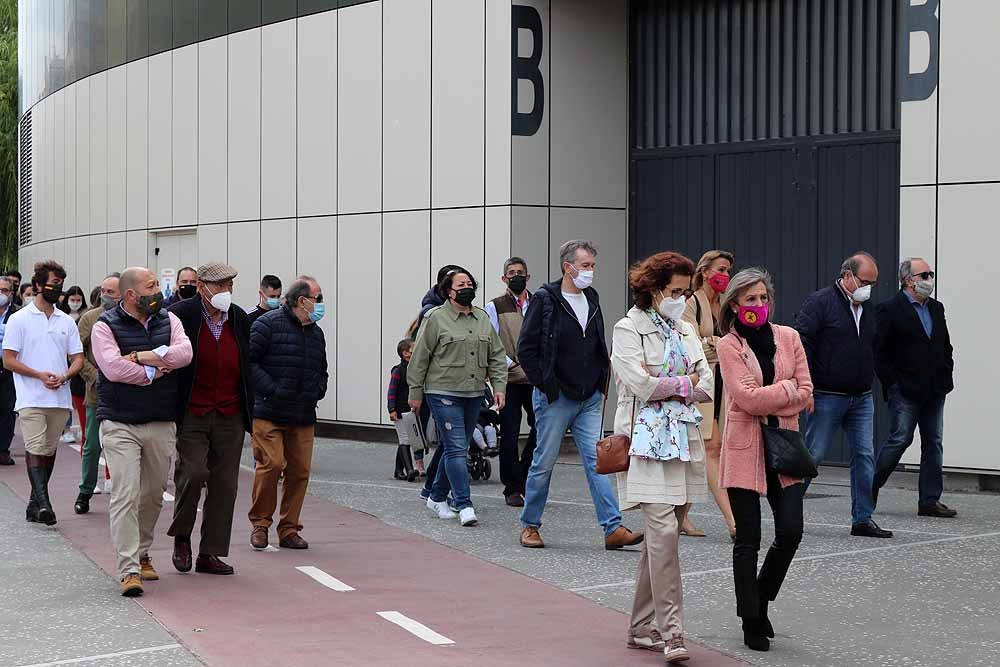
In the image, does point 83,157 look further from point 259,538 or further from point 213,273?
point 213,273

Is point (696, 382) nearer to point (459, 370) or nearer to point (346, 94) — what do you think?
point (459, 370)

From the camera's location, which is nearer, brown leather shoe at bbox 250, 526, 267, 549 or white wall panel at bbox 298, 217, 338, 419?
brown leather shoe at bbox 250, 526, 267, 549

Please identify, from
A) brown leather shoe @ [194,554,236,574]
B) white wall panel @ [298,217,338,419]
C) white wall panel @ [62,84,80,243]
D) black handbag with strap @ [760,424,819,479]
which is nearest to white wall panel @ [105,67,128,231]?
white wall panel @ [62,84,80,243]

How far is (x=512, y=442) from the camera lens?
12477 millimetres

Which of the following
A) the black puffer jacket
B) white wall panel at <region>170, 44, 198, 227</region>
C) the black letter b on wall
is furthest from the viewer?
white wall panel at <region>170, 44, 198, 227</region>

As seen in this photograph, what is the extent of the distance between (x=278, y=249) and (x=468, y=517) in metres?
9.30

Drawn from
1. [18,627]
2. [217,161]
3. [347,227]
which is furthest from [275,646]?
[217,161]

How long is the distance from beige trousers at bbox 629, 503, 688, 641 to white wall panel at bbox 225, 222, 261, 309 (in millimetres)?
13620

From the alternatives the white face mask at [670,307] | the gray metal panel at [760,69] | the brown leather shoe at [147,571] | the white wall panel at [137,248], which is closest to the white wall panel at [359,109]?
the gray metal panel at [760,69]

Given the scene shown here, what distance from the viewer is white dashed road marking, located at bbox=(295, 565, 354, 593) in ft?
29.2

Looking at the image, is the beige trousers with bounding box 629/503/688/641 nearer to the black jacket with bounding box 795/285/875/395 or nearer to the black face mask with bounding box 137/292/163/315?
the black face mask with bounding box 137/292/163/315

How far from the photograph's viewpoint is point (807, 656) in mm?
7082

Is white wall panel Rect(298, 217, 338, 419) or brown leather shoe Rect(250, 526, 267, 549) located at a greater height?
white wall panel Rect(298, 217, 338, 419)

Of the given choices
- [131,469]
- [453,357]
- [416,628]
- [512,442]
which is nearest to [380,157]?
[512,442]
